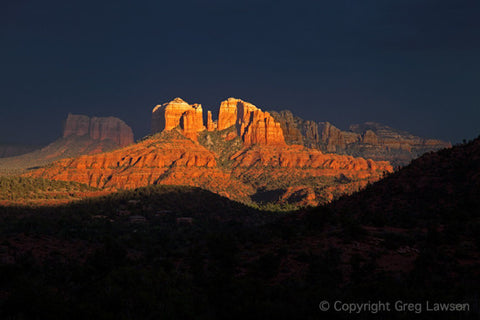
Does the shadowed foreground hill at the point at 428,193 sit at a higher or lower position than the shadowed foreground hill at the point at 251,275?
higher

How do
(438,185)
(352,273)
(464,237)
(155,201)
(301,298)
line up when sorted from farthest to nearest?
(155,201) → (438,185) → (464,237) → (352,273) → (301,298)

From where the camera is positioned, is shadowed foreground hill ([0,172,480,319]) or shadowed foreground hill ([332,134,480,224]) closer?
shadowed foreground hill ([0,172,480,319])

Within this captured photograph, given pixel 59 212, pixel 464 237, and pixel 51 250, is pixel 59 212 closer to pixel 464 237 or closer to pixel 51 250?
pixel 51 250

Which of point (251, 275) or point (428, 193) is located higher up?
point (428, 193)

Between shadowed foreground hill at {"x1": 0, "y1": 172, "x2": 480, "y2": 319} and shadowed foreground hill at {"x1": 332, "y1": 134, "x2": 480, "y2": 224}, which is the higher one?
shadowed foreground hill at {"x1": 332, "y1": 134, "x2": 480, "y2": 224}

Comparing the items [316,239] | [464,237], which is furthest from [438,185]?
[316,239]

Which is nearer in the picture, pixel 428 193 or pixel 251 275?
pixel 251 275

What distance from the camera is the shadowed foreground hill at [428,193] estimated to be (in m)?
33.8

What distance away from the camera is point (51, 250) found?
101 ft

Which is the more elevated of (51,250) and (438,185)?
(438,185)

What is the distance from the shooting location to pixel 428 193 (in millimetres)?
39719

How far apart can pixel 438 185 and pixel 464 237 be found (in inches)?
740

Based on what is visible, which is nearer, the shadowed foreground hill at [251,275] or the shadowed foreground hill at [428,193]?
the shadowed foreground hill at [251,275]

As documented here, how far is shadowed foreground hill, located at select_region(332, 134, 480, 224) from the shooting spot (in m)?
33.8
